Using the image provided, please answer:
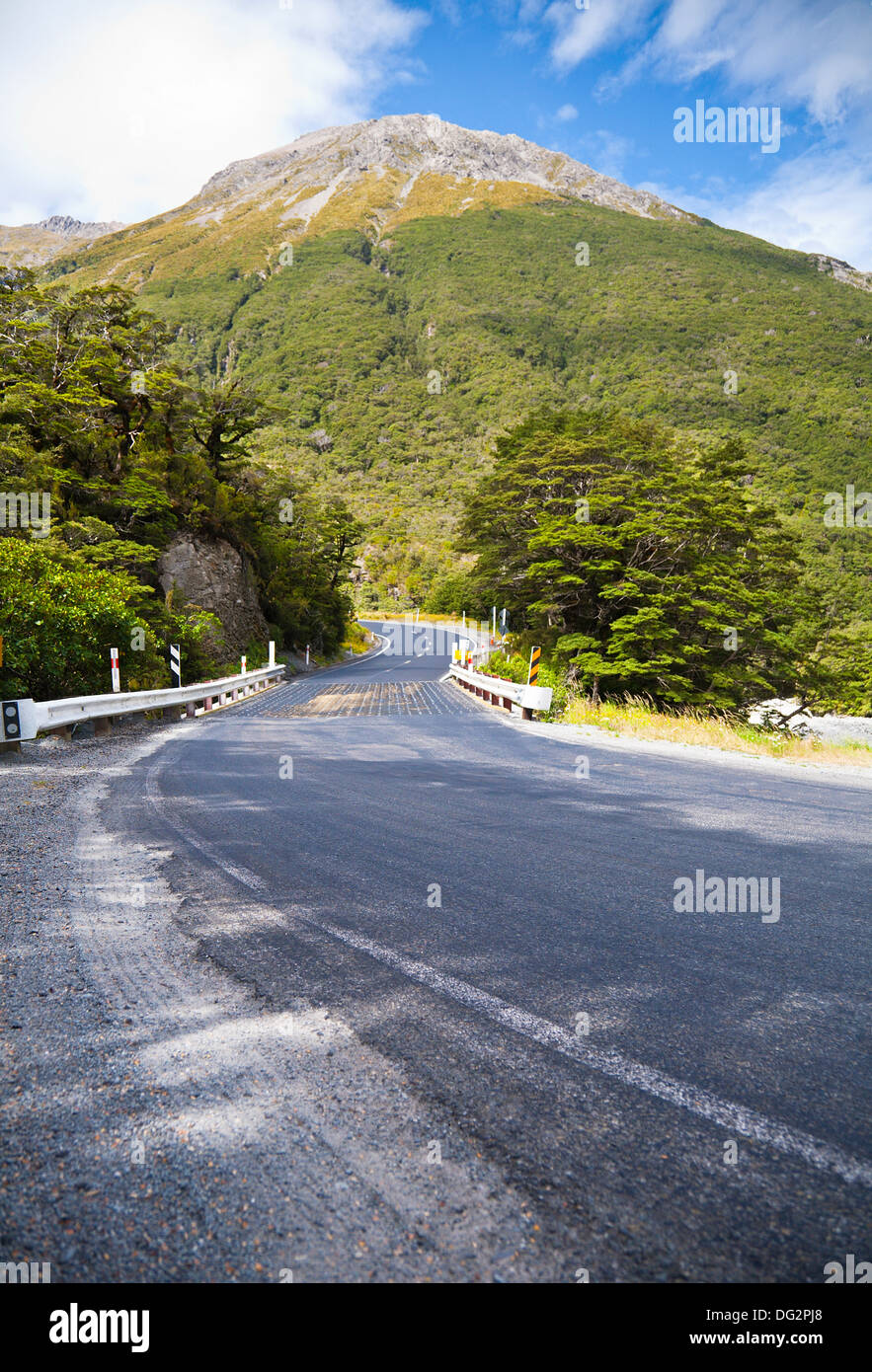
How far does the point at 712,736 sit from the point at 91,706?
10.1 metres

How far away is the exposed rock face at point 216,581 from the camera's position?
25.2 metres

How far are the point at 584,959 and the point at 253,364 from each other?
162119 mm

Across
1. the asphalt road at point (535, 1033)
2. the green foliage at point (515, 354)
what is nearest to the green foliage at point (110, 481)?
the asphalt road at point (535, 1033)

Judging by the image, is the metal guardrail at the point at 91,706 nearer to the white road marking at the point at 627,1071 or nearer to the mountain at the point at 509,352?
the white road marking at the point at 627,1071

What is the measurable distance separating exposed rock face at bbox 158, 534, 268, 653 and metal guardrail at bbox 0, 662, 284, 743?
7775mm

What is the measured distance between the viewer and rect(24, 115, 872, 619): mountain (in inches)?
3278

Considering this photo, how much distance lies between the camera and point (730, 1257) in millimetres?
1546

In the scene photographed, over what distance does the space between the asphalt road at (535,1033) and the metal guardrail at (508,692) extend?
8.32 m

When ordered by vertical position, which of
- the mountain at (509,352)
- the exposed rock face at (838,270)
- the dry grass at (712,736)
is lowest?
the dry grass at (712,736)

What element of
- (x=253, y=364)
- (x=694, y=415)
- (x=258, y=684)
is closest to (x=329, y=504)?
(x=258, y=684)

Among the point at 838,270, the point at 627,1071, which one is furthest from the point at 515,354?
the point at 627,1071

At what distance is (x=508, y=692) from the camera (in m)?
16.0

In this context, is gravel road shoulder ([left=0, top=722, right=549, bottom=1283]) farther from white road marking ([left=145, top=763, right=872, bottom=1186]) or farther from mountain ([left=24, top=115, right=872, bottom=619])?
mountain ([left=24, top=115, right=872, bottom=619])

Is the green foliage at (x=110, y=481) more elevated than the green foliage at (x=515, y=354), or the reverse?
the green foliage at (x=515, y=354)
